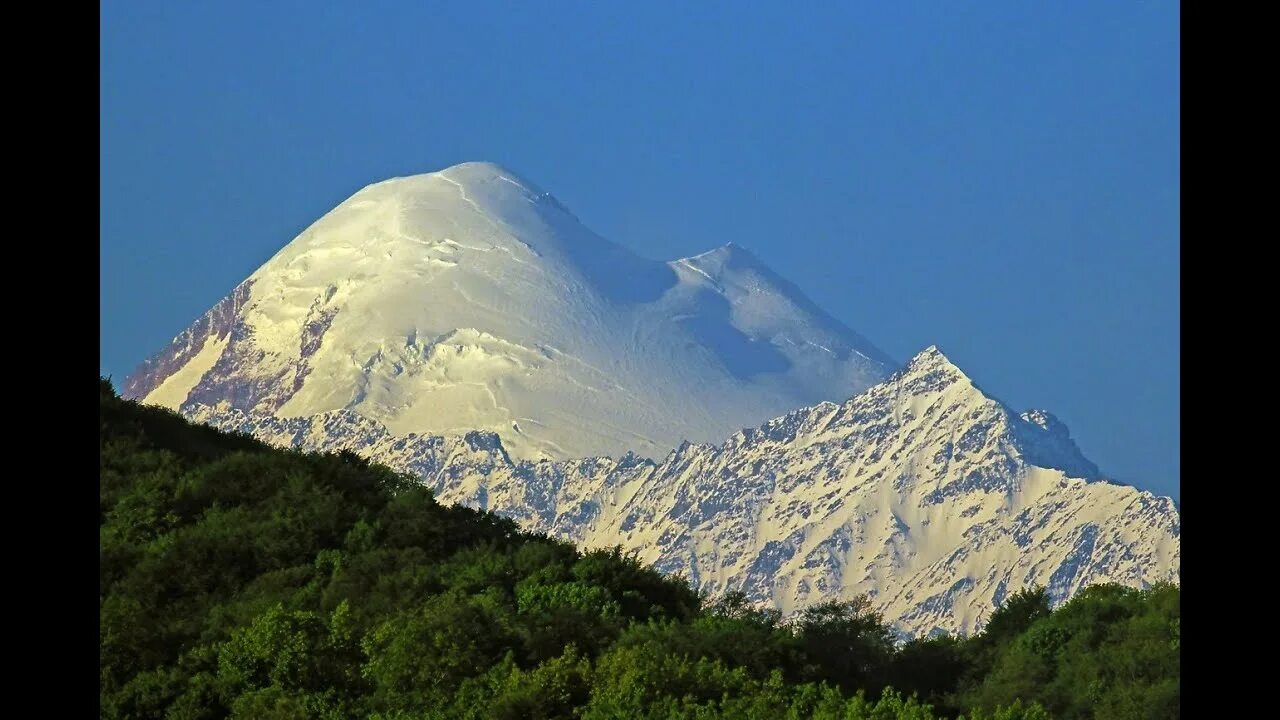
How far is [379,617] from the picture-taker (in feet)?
89.2

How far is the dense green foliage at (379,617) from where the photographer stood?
78.1ft

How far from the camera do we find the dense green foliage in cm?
2380

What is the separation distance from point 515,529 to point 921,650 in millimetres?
18117
